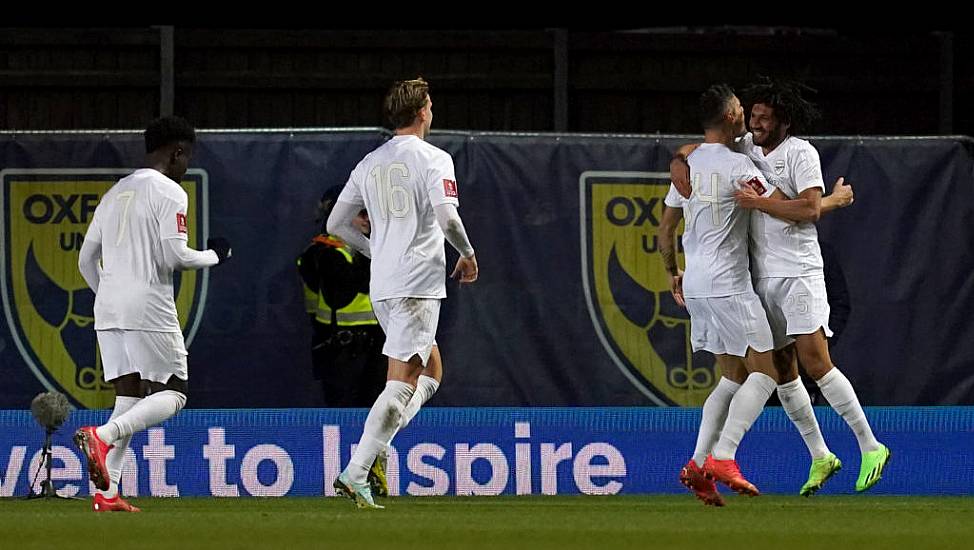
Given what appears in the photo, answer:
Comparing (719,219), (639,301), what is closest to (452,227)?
(719,219)

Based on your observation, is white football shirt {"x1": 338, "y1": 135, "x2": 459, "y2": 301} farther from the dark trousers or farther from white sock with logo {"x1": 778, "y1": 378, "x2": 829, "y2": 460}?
the dark trousers

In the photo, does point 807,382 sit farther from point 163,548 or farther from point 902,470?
point 163,548

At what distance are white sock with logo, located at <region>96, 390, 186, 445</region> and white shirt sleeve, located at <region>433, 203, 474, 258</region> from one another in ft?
4.59

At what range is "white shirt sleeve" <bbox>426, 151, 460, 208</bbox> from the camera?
7582 millimetres

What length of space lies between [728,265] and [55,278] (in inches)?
172

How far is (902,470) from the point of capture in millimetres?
9602

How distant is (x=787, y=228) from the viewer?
836cm

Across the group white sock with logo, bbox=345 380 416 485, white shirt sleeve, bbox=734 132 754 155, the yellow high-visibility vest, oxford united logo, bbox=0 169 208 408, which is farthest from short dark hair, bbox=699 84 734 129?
oxford united logo, bbox=0 169 208 408

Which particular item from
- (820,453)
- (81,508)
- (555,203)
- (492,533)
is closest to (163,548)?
(492,533)

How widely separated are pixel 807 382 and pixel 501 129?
14.2ft

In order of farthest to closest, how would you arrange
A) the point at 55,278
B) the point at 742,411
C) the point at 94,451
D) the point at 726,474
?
the point at 55,278, the point at 742,411, the point at 726,474, the point at 94,451

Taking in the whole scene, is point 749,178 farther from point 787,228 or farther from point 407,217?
point 407,217

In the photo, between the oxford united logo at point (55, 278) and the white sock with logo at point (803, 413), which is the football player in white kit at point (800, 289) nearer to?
the white sock with logo at point (803, 413)

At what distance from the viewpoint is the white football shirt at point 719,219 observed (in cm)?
814
